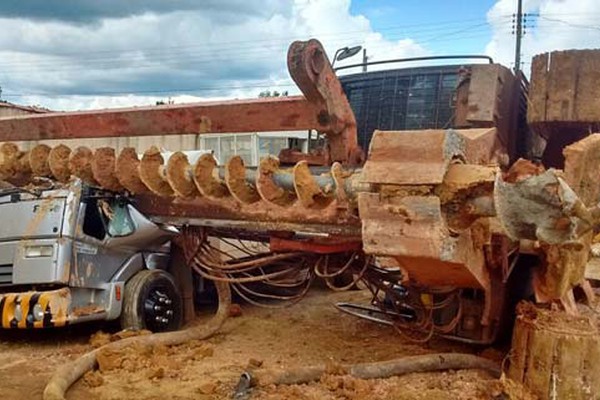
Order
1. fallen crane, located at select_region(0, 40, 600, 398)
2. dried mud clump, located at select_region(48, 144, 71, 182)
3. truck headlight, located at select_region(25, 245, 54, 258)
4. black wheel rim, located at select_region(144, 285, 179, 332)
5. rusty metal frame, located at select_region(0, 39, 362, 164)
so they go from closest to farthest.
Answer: fallen crane, located at select_region(0, 40, 600, 398) < rusty metal frame, located at select_region(0, 39, 362, 164) < truck headlight, located at select_region(25, 245, 54, 258) < dried mud clump, located at select_region(48, 144, 71, 182) < black wheel rim, located at select_region(144, 285, 179, 332)

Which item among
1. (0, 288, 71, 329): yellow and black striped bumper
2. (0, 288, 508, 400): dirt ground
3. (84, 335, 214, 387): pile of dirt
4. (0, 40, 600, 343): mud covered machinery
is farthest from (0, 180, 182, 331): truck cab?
(84, 335, 214, 387): pile of dirt

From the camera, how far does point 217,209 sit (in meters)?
5.73

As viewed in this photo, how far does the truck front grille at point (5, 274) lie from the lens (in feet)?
18.8

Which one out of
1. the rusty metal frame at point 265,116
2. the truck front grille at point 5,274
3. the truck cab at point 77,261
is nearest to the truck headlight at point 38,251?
the truck cab at point 77,261

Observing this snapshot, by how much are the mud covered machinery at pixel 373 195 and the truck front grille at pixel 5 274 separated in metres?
0.08

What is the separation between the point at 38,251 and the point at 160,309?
123cm

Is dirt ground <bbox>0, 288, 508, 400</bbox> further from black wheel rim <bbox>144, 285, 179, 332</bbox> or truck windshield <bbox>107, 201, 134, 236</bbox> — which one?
truck windshield <bbox>107, 201, 134, 236</bbox>

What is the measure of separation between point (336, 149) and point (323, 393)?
1.67 m

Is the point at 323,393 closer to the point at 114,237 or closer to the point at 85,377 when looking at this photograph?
the point at 85,377

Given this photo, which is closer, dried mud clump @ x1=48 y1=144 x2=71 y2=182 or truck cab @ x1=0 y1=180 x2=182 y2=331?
truck cab @ x1=0 y1=180 x2=182 y2=331

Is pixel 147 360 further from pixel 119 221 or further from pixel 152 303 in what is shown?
pixel 119 221

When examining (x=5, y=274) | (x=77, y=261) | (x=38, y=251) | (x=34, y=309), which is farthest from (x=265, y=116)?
(x=5, y=274)

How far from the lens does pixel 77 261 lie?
5.69 m

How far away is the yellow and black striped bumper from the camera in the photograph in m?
5.44
